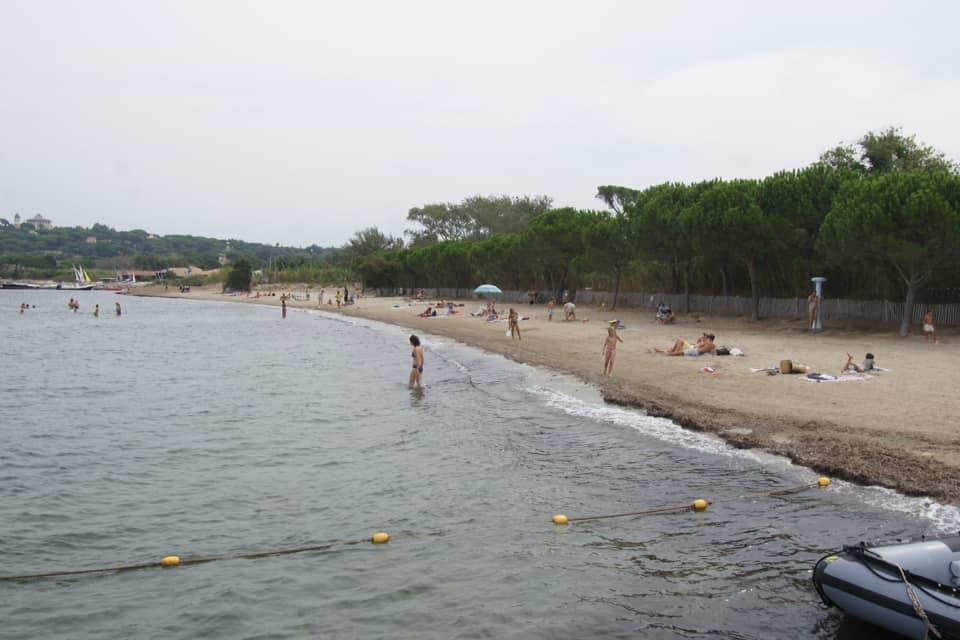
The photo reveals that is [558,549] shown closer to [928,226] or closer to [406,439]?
[406,439]

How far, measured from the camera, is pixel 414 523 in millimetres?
11125

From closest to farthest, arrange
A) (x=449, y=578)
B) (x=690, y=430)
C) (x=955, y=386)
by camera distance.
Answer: (x=449, y=578) < (x=690, y=430) < (x=955, y=386)

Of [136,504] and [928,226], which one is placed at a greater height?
[928,226]

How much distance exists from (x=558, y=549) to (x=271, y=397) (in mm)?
15382

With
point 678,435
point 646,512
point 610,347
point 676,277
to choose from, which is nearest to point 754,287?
point 676,277

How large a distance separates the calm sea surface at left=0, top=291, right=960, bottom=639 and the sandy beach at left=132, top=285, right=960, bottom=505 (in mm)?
690

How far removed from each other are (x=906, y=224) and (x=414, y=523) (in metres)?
22.1

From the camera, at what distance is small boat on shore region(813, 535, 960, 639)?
660cm

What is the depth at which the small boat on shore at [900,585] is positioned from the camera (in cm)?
660

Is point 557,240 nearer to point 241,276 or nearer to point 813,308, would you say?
point 813,308

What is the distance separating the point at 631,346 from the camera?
29.6 metres

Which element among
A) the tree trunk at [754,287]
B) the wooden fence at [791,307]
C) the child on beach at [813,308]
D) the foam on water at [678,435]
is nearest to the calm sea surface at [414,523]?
the foam on water at [678,435]

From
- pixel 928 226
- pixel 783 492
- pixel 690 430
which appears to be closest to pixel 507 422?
pixel 690 430

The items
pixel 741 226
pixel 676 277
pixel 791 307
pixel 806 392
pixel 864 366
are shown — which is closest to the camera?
pixel 806 392
